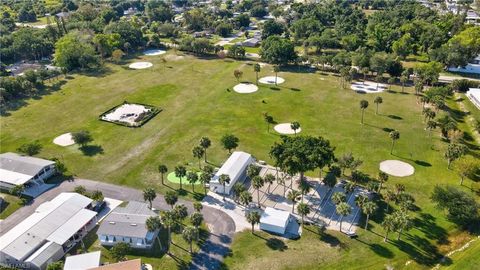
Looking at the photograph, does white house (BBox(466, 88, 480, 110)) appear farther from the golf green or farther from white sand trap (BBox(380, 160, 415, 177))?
the golf green

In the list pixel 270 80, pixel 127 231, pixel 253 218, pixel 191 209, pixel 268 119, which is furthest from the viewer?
pixel 270 80

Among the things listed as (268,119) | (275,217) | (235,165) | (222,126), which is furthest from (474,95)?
(275,217)

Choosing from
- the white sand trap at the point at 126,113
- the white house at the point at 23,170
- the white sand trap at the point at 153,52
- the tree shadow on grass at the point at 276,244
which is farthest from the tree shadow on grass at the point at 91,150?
the white sand trap at the point at 153,52

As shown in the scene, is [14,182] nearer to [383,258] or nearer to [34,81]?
[34,81]

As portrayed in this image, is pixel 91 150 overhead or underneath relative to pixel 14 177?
underneath

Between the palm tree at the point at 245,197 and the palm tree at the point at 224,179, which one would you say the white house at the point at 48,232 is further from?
the palm tree at the point at 245,197

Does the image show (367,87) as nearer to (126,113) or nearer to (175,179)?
(175,179)
